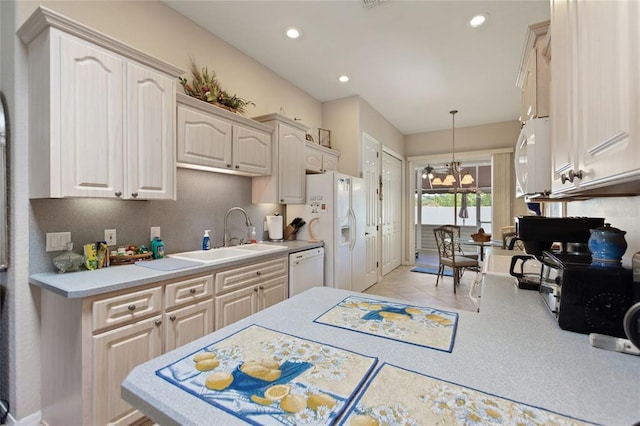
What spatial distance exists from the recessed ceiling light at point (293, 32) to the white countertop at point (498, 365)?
2.72 m

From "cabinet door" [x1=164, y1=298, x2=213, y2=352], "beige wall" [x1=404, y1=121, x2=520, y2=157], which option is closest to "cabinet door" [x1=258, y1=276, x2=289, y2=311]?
"cabinet door" [x1=164, y1=298, x2=213, y2=352]

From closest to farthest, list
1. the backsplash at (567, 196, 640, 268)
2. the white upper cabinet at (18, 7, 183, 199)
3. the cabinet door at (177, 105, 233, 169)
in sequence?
the backsplash at (567, 196, 640, 268) < the white upper cabinet at (18, 7, 183, 199) < the cabinet door at (177, 105, 233, 169)

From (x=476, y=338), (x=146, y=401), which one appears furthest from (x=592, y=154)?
(x=146, y=401)

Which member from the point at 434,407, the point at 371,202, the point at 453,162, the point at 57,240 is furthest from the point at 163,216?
the point at 453,162

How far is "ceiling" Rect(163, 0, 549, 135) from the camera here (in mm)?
2461

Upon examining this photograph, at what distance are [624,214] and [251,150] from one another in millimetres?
2680

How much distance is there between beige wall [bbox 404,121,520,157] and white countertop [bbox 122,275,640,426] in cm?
528

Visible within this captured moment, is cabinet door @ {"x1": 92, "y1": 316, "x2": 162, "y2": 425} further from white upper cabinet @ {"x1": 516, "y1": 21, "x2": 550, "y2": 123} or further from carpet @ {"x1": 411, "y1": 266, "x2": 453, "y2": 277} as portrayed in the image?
carpet @ {"x1": 411, "y1": 266, "x2": 453, "y2": 277}

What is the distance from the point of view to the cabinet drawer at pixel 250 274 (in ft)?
6.91

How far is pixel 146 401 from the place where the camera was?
0.63 m

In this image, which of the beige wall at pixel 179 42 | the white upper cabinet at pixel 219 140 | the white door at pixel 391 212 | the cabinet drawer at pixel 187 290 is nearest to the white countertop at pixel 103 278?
the cabinet drawer at pixel 187 290

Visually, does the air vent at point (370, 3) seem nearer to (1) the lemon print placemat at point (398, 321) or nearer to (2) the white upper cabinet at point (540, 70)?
(2) the white upper cabinet at point (540, 70)

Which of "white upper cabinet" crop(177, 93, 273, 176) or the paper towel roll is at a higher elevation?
"white upper cabinet" crop(177, 93, 273, 176)

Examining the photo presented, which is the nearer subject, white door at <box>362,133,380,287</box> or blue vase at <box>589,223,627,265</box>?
blue vase at <box>589,223,627,265</box>
